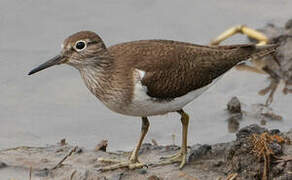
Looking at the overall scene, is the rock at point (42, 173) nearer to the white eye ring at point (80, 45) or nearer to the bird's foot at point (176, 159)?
the bird's foot at point (176, 159)

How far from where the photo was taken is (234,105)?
1041 centimetres

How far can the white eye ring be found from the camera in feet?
26.6

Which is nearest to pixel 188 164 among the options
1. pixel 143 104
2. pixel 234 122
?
pixel 143 104

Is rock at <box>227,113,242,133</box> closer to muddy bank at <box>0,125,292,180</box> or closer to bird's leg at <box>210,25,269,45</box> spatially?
muddy bank at <box>0,125,292,180</box>

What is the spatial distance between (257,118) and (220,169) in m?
2.56

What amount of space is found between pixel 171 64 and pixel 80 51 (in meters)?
1.10

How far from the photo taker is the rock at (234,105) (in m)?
10.4

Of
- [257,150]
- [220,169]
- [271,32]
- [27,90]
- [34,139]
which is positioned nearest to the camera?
[257,150]

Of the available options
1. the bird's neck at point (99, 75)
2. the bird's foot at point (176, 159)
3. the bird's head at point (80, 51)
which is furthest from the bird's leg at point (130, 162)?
the bird's head at point (80, 51)

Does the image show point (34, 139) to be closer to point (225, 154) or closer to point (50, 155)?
point (50, 155)

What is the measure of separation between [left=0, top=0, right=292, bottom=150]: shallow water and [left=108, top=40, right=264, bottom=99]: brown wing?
5.46 feet

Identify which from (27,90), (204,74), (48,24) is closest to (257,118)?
(204,74)

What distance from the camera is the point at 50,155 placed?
8.88 metres

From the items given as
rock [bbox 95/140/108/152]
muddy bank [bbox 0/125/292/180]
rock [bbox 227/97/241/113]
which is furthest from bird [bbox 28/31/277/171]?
rock [bbox 227/97/241/113]
